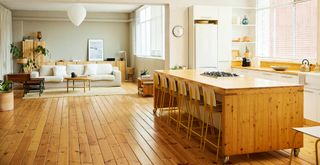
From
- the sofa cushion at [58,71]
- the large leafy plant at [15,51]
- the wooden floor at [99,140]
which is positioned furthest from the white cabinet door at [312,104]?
the large leafy plant at [15,51]

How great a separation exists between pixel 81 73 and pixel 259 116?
30.4 feet

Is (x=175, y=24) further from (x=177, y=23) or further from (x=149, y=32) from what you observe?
(x=149, y=32)

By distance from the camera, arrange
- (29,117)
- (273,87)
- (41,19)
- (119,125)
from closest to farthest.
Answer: (273,87) → (119,125) → (29,117) → (41,19)

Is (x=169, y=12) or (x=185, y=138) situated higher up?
(x=169, y=12)

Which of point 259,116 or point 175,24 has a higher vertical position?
point 175,24

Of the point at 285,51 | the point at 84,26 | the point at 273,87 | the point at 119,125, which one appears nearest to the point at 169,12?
the point at 285,51

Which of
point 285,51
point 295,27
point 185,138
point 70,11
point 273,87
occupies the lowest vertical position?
point 185,138

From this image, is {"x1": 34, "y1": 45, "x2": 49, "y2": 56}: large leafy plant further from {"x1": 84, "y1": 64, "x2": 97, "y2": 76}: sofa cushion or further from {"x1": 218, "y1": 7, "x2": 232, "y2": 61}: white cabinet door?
{"x1": 218, "y1": 7, "x2": 232, "y2": 61}: white cabinet door

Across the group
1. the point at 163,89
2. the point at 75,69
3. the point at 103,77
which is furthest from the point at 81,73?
the point at 163,89

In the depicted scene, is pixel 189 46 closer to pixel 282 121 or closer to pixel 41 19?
pixel 282 121

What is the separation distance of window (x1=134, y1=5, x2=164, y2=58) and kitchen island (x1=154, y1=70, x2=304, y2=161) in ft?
23.5

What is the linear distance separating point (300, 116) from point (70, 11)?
743cm

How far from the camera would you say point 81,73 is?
1259 cm

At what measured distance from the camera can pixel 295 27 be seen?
25.3 feet
